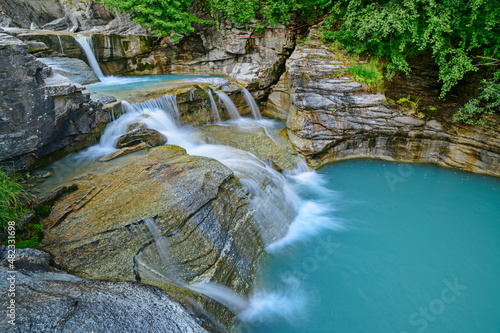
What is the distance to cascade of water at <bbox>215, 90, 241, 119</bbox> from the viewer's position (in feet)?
31.2

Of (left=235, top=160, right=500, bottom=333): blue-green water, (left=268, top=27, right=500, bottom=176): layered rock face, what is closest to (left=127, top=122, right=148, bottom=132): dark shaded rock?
(left=235, top=160, right=500, bottom=333): blue-green water

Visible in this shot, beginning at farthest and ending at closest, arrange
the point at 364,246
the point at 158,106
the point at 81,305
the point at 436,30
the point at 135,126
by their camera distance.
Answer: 1. the point at 158,106
2. the point at 436,30
3. the point at 135,126
4. the point at 364,246
5. the point at 81,305

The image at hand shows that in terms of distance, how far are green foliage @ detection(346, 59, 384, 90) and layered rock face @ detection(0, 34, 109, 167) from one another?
7.57 m

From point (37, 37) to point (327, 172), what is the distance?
1129 centimetres

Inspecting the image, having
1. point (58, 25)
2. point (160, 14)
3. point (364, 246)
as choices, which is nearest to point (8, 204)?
point (364, 246)

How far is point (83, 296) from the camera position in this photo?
8.13 ft

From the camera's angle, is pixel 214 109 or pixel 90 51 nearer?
pixel 214 109

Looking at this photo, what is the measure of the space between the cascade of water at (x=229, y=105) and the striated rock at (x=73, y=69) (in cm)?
494

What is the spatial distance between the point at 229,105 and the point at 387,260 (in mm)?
7160

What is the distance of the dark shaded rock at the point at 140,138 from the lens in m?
6.20

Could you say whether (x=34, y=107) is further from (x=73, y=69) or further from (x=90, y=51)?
(x=90, y=51)

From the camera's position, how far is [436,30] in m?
6.79

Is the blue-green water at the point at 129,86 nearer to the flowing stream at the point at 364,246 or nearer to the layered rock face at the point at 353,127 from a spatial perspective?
the flowing stream at the point at 364,246

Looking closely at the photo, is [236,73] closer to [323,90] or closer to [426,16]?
[323,90]
